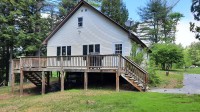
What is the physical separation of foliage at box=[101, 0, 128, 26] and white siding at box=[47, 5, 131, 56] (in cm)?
1217

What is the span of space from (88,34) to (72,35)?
198cm

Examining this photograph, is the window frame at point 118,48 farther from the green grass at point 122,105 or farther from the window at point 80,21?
the green grass at point 122,105

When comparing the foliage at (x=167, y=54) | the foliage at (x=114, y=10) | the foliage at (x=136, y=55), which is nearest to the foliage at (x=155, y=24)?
the foliage at (x=167, y=54)

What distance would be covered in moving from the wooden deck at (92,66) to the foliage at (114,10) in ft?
54.8

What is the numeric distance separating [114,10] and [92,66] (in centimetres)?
1977

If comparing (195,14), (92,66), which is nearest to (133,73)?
(92,66)

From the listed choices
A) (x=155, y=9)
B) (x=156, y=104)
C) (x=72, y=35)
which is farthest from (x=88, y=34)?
(x=155, y=9)

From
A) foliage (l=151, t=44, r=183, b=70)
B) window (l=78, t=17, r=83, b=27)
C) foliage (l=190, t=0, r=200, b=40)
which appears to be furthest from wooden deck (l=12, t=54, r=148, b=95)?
foliage (l=151, t=44, r=183, b=70)

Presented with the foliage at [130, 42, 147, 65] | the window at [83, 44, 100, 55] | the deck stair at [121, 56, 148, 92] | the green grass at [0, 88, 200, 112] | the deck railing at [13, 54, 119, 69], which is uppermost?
the window at [83, 44, 100, 55]

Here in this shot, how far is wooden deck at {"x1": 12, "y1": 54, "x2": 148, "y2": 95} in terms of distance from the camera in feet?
59.3

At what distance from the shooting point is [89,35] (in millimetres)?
25109

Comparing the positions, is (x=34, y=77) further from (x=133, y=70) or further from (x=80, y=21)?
(x=133, y=70)

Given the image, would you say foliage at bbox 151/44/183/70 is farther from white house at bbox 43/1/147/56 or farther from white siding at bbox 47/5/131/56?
white siding at bbox 47/5/131/56

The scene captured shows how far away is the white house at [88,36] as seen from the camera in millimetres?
23053
